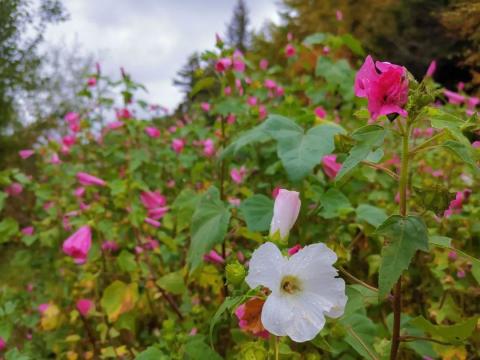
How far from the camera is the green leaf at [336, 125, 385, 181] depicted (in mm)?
657

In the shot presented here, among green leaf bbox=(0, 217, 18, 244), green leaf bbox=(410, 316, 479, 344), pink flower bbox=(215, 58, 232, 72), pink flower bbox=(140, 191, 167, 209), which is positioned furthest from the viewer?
green leaf bbox=(0, 217, 18, 244)

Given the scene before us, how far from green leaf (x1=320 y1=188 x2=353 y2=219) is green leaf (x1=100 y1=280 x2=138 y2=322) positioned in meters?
0.66

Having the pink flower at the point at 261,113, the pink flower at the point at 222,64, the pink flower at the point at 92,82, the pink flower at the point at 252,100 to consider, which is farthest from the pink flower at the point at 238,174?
the pink flower at the point at 92,82

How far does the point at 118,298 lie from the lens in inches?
57.1

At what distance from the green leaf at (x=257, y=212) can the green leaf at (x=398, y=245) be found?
398 millimetres

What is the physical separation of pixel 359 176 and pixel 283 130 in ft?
0.92

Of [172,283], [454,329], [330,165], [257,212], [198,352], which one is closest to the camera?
[454,329]

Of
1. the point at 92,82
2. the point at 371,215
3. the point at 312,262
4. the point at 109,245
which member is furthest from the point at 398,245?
the point at 92,82

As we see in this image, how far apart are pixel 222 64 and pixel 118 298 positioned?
78 cm

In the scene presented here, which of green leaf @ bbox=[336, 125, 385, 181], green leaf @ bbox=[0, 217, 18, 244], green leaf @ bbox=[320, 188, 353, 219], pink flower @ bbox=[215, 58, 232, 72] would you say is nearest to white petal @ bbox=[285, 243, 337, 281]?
green leaf @ bbox=[336, 125, 385, 181]

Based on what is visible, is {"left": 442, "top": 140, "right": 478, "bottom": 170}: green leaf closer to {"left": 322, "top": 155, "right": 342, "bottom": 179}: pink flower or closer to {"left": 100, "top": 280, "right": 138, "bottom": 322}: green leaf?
{"left": 322, "top": 155, "right": 342, "bottom": 179}: pink flower

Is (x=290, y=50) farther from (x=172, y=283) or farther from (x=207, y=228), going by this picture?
(x=207, y=228)

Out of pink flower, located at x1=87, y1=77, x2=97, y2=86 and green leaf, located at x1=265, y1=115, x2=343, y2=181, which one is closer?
green leaf, located at x1=265, y1=115, x2=343, y2=181

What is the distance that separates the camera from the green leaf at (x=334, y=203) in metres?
1.12
